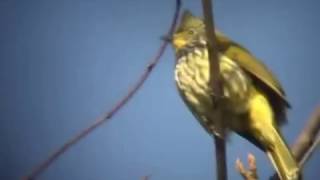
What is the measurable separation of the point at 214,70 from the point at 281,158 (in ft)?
1.05

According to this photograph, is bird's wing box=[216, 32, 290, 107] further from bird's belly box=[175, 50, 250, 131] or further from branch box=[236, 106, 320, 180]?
branch box=[236, 106, 320, 180]

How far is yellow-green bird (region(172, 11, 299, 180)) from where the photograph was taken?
128cm

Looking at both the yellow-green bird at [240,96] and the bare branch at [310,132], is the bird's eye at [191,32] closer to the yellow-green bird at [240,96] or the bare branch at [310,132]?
the yellow-green bird at [240,96]

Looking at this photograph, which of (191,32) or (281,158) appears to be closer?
(281,158)

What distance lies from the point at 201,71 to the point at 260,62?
19cm

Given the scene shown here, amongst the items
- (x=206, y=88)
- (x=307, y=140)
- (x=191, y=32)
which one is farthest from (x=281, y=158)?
(x=191, y=32)

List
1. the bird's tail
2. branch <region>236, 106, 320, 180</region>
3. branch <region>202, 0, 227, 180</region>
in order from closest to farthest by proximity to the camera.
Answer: branch <region>202, 0, 227, 180</region>, branch <region>236, 106, 320, 180</region>, the bird's tail

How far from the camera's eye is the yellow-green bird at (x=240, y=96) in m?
1.28

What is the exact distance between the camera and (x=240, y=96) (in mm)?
1317

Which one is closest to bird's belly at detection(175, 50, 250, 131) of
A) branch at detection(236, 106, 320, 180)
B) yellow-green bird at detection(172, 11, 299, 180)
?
yellow-green bird at detection(172, 11, 299, 180)

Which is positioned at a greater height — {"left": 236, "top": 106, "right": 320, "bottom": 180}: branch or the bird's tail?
{"left": 236, "top": 106, "right": 320, "bottom": 180}: branch

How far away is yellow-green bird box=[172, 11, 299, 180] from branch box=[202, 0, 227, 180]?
Result: 190 millimetres

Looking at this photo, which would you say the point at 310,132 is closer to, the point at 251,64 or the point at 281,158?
the point at 281,158

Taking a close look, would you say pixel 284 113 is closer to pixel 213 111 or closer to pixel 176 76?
pixel 213 111
